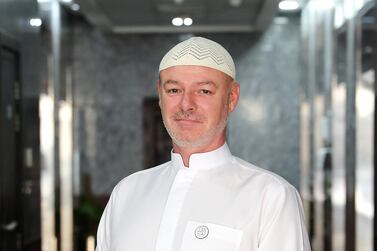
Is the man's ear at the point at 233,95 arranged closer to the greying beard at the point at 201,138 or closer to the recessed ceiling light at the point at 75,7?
the greying beard at the point at 201,138

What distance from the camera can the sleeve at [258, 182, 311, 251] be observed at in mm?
1243

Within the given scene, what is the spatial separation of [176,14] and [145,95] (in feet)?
4.70

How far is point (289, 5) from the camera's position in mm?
6688

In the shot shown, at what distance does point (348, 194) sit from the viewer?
4.41m

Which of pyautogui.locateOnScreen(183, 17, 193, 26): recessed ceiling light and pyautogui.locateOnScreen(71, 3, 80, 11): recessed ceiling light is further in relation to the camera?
pyautogui.locateOnScreen(183, 17, 193, 26): recessed ceiling light

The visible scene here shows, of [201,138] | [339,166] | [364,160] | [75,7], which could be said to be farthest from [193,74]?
[75,7]

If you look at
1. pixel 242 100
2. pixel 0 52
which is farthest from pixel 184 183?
pixel 242 100

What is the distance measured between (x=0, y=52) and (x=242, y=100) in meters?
4.30

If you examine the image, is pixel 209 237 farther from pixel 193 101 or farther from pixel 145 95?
pixel 145 95

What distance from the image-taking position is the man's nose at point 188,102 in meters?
1.34

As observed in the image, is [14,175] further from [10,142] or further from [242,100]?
[242,100]

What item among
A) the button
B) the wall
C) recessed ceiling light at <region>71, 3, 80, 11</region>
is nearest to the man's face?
the button

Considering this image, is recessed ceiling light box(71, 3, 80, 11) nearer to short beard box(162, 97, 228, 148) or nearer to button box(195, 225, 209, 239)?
short beard box(162, 97, 228, 148)

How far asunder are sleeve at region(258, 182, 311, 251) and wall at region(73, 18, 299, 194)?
19.3 feet
